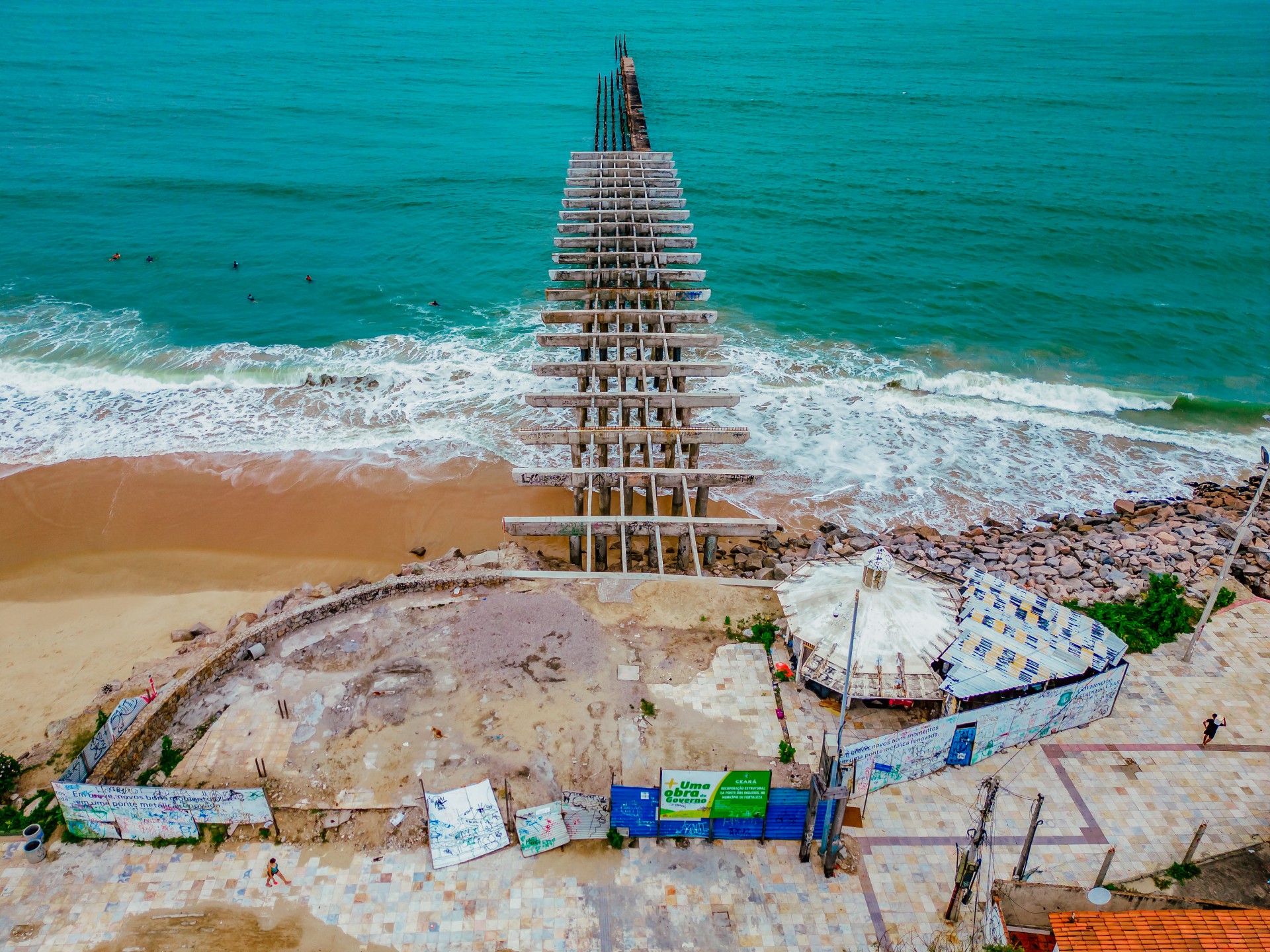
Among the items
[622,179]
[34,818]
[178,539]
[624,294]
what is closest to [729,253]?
[622,179]

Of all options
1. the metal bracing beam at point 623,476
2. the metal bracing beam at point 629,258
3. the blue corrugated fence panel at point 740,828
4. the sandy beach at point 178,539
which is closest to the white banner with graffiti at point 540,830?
the blue corrugated fence panel at point 740,828

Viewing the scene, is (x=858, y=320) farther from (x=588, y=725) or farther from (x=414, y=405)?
(x=588, y=725)

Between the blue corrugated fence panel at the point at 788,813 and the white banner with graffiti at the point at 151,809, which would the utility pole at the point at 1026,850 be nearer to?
the blue corrugated fence panel at the point at 788,813

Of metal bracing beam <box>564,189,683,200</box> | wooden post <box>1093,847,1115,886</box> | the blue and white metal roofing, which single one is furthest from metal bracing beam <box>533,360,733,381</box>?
wooden post <box>1093,847,1115,886</box>

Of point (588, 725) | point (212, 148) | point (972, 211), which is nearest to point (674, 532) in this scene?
point (588, 725)

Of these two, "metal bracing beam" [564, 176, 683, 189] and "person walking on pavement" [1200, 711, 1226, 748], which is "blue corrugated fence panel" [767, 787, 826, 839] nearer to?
"person walking on pavement" [1200, 711, 1226, 748]

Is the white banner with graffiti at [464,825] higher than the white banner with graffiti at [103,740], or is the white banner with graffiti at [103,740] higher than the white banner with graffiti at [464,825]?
the white banner with graffiti at [103,740]
